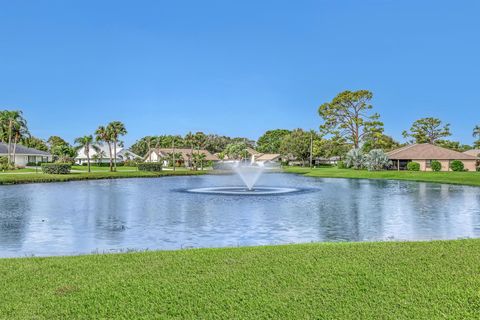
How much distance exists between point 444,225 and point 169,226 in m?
11.0

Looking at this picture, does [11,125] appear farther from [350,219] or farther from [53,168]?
[350,219]

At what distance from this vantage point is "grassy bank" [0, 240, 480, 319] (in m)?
6.30

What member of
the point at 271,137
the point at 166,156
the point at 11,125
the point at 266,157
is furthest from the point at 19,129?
the point at 271,137

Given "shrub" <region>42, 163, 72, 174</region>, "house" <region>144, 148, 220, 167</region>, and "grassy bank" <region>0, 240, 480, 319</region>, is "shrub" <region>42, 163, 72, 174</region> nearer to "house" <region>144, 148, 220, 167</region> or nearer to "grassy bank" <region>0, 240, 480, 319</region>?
"house" <region>144, 148, 220, 167</region>

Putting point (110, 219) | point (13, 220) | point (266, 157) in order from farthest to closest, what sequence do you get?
point (266, 157) → point (110, 219) → point (13, 220)

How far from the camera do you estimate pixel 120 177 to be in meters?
64.1

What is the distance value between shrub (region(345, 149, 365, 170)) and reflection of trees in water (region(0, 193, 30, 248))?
5782 centimetres

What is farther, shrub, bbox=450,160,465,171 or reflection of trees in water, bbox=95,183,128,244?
shrub, bbox=450,160,465,171

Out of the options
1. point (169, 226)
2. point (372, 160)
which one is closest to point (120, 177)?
point (372, 160)

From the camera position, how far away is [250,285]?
24.0ft

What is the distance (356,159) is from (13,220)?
64659 millimetres

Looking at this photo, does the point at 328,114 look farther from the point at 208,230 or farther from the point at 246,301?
the point at 246,301

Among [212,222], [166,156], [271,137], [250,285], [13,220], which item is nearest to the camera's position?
[250,285]

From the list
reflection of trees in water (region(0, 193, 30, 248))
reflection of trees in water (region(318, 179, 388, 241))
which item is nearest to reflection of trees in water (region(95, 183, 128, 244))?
reflection of trees in water (region(0, 193, 30, 248))
